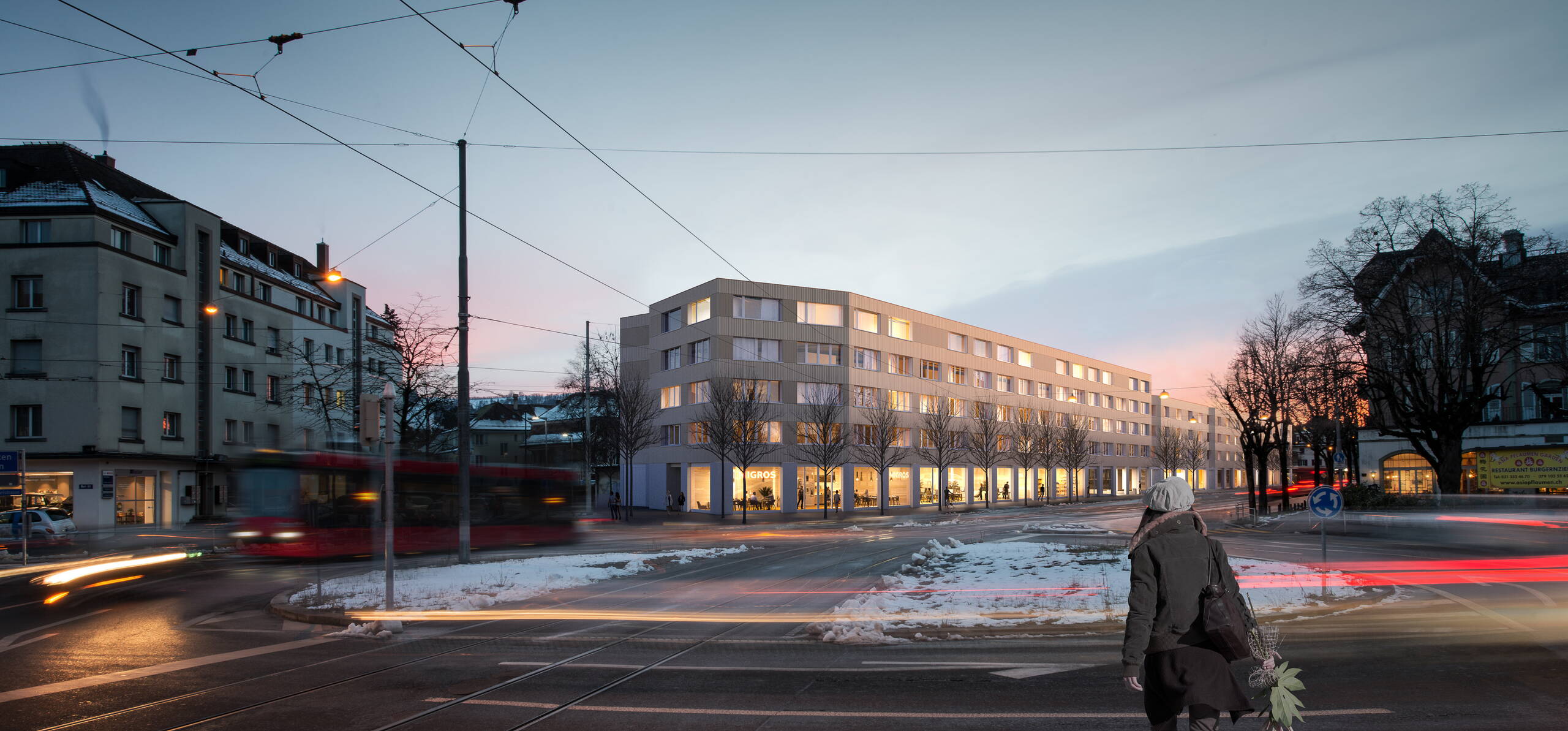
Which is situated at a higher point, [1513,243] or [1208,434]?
[1513,243]

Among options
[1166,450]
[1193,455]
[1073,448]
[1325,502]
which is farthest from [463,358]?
[1193,455]

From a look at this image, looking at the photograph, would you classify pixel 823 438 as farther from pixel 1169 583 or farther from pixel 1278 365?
pixel 1169 583

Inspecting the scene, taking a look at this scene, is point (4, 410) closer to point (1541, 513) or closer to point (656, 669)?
point (656, 669)

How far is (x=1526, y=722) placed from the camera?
20.8 ft

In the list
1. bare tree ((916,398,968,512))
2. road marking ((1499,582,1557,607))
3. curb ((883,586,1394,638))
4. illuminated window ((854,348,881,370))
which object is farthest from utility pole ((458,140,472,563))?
bare tree ((916,398,968,512))

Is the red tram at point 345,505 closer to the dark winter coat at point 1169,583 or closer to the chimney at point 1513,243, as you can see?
the dark winter coat at point 1169,583

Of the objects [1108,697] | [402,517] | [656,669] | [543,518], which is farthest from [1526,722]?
[543,518]

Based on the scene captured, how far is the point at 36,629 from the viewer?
488 inches

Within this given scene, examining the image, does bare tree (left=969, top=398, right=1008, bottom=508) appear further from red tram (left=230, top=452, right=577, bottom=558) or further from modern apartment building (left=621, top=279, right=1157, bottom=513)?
red tram (left=230, top=452, right=577, bottom=558)

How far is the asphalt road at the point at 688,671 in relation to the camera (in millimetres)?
6910

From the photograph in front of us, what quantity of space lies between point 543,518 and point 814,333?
34.3 meters

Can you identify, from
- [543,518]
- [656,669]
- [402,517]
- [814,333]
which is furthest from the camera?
[814,333]

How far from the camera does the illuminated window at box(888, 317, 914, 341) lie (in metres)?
65.3

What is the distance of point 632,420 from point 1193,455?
7878 centimetres
